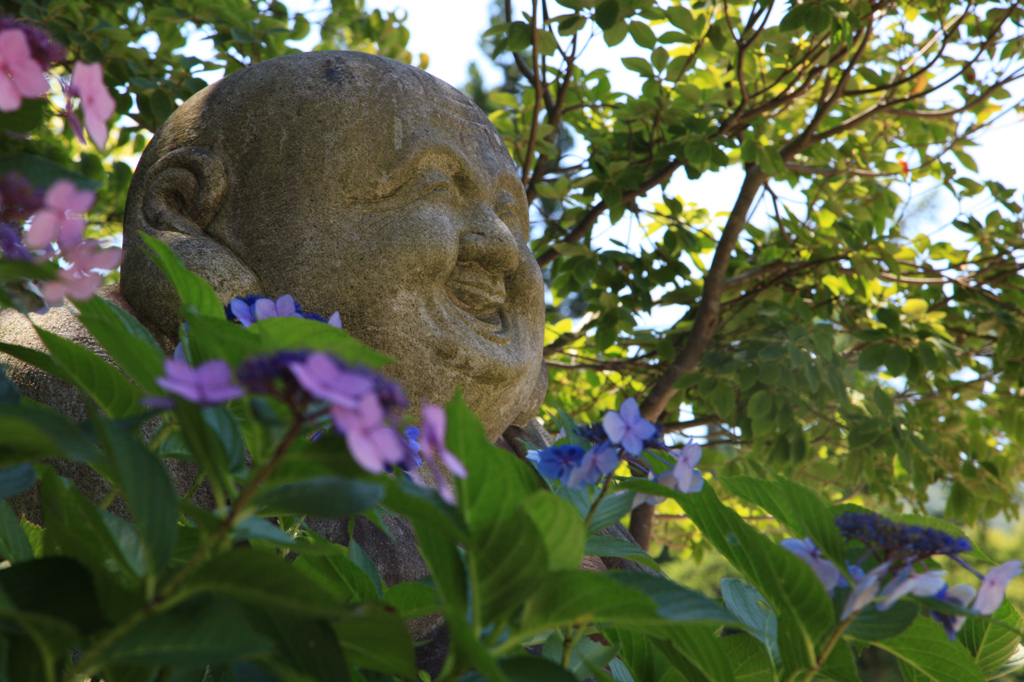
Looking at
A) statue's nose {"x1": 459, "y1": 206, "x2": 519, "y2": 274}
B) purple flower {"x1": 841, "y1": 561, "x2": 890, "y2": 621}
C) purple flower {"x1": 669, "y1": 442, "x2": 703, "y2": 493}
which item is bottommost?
purple flower {"x1": 841, "y1": 561, "x2": 890, "y2": 621}

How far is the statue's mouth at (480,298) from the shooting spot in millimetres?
2318

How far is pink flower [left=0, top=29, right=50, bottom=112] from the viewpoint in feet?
1.94

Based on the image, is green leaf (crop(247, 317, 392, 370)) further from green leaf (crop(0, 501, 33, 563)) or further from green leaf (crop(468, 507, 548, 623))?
green leaf (crop(0, 501, 33, 563))

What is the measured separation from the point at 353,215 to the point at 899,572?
5.81ft

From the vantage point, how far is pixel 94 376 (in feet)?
2.56

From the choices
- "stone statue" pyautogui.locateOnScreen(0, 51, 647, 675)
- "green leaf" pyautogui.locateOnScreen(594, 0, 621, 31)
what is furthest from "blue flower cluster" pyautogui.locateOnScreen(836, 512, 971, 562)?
"green leaf" pyautogui.locateOnScreen(594, 0, 621, 31)

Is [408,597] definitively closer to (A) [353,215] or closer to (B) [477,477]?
(B) [477,477]

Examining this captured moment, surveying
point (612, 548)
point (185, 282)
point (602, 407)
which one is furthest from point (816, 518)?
point (602, 407)

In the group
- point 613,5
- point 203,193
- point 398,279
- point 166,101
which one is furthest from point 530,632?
point 166,101

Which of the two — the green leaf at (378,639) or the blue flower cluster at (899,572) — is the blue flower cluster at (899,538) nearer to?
the blue flower cluster at (899,572)

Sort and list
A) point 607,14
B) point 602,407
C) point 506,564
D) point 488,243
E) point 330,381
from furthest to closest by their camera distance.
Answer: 1. point 602,407
2. point 607,14
3. point 488,243
4. point 506,564
5. point 330,381

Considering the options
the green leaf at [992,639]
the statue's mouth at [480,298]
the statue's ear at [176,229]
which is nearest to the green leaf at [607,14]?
the statue's mouth at [480,298]

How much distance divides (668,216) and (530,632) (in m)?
3.53

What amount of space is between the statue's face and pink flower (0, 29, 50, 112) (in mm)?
1514
